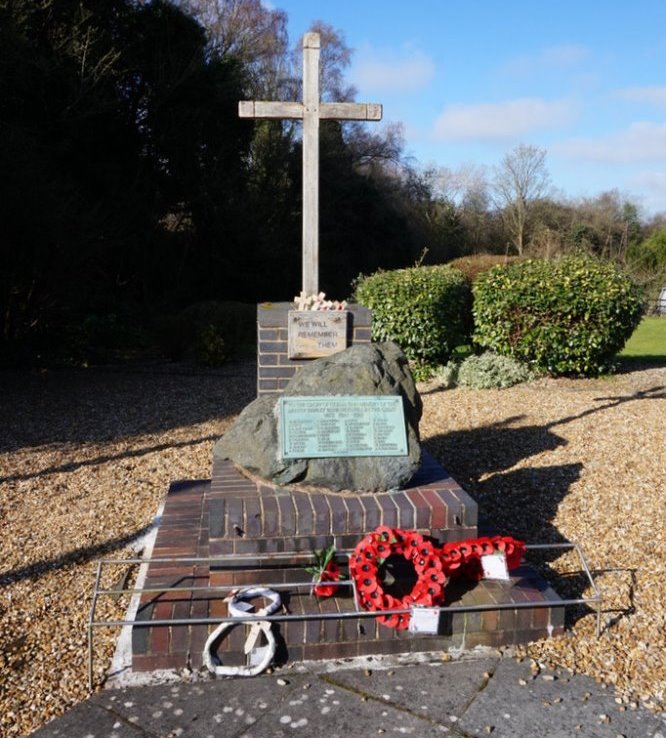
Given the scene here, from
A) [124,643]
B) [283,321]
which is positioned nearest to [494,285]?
[283,321]

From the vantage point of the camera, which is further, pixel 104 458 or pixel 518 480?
pixel 104 458

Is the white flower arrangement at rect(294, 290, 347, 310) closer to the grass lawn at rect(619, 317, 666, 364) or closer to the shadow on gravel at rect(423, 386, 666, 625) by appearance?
the shadow on gravel at rect(423, 386, 666, 625)

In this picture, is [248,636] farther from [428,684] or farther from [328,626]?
[428,684]

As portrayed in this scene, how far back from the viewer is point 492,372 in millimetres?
9195

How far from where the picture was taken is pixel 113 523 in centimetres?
474

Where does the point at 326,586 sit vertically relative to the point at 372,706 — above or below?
above

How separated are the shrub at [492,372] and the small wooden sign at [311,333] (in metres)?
4.50

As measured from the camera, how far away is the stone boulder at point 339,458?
3.63m

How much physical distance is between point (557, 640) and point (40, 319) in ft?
31.6

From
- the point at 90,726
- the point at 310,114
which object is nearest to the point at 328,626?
the point at 90,726

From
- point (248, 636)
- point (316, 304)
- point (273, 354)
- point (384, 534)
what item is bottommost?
point (248, 636)

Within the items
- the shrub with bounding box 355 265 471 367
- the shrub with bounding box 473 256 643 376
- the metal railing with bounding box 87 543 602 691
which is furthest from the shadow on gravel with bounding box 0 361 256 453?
the metal railing with bounding box 87 543 602 691

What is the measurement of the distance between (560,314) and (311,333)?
5.26 metres

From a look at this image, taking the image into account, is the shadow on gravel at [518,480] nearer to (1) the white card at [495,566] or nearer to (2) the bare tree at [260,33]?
(1) the white card at [495,566]
